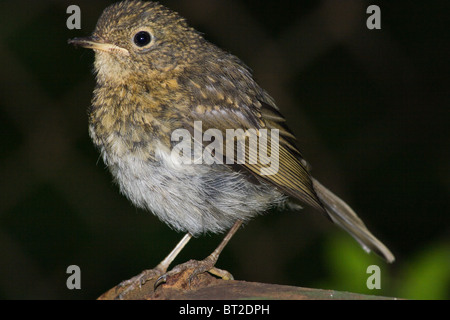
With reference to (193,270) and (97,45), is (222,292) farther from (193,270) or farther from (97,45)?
(97,45)

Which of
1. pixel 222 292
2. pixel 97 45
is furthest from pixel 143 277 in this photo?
pixel 97 45

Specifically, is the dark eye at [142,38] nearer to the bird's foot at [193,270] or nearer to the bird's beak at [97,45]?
the bird's beak at [97,45]

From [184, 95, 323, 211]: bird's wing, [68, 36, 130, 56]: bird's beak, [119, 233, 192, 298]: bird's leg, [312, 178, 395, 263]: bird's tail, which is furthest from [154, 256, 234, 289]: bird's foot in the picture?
[68, 36, 130, 56]: bird's beak

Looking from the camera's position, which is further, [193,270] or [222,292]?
[193,270]

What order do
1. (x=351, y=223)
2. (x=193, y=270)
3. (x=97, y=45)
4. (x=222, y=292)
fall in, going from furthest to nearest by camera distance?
1. (x=351, y=223)
2. (x=97, y=45)
3. (x=193, y=270)
4. (x=222, y=292)

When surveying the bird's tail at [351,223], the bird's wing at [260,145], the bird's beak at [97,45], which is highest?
the bird's beak at [97,45]

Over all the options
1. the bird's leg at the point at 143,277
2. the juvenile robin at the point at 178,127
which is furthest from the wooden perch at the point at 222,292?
the juvenile robin at the point at 178,127
